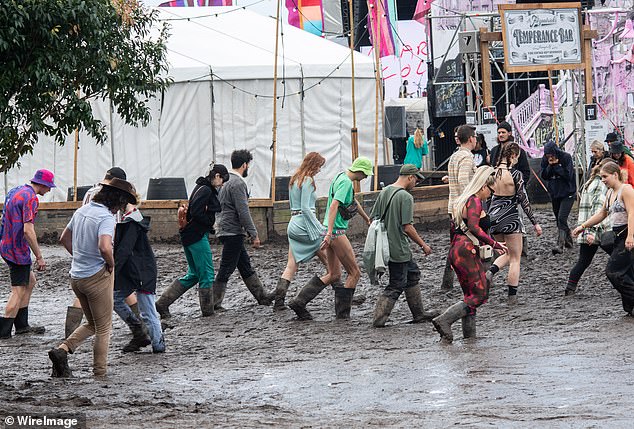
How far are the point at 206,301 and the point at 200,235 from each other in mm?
887

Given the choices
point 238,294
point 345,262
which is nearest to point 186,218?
point 345,262

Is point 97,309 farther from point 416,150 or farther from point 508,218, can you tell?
point 416,150

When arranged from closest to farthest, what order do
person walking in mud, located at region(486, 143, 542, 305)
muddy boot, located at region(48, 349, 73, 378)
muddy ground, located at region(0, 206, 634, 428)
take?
muddy ground, located at region(0, 206, 634, 428) < muddy boot, located at region(48, 349, 73, 378) < person walking in mud, located at region(486, 143, 542, 305)

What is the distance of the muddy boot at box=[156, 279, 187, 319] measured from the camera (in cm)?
1193

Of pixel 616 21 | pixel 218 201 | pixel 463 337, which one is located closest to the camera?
pixel 463 337

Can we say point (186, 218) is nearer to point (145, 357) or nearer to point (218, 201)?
point (218, 201)

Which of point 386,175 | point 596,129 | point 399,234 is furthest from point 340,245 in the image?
point 596,129

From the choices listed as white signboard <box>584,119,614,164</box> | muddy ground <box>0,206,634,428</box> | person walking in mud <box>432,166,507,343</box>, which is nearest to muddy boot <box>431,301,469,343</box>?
person walking in mud <box>432,166,507,343</box>

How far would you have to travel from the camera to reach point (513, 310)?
1138 centimetres

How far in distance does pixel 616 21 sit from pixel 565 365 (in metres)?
24.8

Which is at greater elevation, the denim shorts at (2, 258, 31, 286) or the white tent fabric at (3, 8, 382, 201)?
the white tent fabric at (3, 8, 382, 201)

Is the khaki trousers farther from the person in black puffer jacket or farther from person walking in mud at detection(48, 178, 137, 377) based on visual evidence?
the person in black puffer jacket

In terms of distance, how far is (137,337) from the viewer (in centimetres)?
1023

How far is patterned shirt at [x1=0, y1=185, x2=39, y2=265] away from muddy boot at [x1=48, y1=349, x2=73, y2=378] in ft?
8.03
